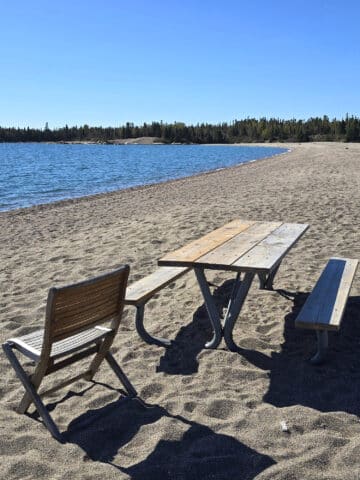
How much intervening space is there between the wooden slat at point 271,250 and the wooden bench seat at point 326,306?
0.43 meters

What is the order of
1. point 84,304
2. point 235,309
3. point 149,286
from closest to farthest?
point 84,304 < point 235,309 < point 149,286

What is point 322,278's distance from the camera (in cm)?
484

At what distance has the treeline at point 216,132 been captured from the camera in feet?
362

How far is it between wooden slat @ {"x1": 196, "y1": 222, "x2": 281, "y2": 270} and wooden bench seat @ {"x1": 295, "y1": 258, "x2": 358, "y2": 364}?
0.66 metres

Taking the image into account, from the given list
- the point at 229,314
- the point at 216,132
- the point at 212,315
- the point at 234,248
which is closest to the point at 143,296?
the point at 212,315

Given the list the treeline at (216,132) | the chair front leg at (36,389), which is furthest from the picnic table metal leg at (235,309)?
the treeline at (216,132)

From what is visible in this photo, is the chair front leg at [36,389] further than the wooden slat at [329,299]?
No

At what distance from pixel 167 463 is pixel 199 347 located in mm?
1605

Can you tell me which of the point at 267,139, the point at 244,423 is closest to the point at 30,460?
the point at 244,423

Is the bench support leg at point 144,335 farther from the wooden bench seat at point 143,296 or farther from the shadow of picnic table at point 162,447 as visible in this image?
the shadow of picnic table at point 162,447

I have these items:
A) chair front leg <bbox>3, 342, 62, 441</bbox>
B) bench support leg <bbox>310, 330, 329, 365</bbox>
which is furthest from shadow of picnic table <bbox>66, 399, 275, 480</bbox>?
bench support leg <bbox>310, 330, 329, 365</bbox>

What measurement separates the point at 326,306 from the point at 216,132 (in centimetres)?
→ 15501

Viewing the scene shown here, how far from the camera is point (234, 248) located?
442cm

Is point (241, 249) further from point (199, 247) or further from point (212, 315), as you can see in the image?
point (212, 315)
